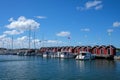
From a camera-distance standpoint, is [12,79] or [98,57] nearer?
[12,79]

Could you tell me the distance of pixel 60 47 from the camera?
571 feet

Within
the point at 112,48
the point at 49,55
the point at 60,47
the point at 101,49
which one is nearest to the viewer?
the point at 112,48

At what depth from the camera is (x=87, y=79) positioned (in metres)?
48.0

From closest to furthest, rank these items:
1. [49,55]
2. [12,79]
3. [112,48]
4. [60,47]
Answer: [12,79] < [112,48] < [49,55] < [60,47]

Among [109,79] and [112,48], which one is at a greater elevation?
[112,48]

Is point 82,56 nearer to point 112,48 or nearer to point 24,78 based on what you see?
point 112,48

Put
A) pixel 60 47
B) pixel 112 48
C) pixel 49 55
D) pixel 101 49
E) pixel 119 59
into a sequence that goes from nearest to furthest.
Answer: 1. pixel 119 59
2. pixel 112 48
3. pixel 101 49
4. pixel 49 55
5. pixel 60 47

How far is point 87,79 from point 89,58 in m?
63.6

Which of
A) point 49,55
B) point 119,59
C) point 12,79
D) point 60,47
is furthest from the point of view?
point 60,47

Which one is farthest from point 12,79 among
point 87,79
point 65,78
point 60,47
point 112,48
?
point 60,47

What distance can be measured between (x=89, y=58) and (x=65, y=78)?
63.4 m

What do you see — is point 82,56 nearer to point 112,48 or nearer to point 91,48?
point 112,48

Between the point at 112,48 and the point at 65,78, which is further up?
the point at 112,48

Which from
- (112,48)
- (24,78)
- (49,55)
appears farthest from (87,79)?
(49,55)
